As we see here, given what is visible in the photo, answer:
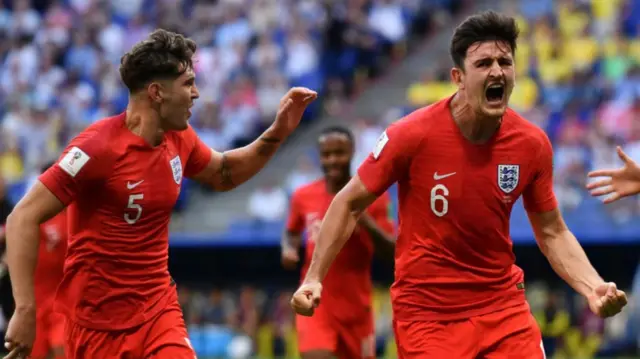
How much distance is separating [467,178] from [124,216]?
77.3 inches

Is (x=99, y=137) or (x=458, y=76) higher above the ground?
(x=458, y=76)

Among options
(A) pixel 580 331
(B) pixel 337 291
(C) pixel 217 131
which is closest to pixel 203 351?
(C) pixel 217 131

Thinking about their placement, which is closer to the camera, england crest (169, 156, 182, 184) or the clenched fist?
the clenched fist

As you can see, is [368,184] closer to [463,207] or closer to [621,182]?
[463,207]

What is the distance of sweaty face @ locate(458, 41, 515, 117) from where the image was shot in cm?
700

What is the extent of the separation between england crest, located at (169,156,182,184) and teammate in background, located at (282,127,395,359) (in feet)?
7.40

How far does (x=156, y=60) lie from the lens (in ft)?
24.7

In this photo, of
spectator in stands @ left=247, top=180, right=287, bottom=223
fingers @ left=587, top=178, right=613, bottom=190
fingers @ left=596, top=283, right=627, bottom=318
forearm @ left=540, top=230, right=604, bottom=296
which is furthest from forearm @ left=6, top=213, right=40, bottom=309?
spectator in stands @ left=247, top=180, right=287, bottom=223

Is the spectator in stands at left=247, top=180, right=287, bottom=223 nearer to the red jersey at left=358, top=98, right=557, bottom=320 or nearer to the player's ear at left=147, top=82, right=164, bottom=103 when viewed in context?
the player's ear at left=147, top=82, right=164, bottom=103

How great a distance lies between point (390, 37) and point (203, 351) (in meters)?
6.41

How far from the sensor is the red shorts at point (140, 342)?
729 cm

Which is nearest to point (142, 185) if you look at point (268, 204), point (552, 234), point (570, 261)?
point (552, 234)

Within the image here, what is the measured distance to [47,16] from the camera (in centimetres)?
2350

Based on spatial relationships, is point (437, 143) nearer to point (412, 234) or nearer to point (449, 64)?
point (412, 234)
